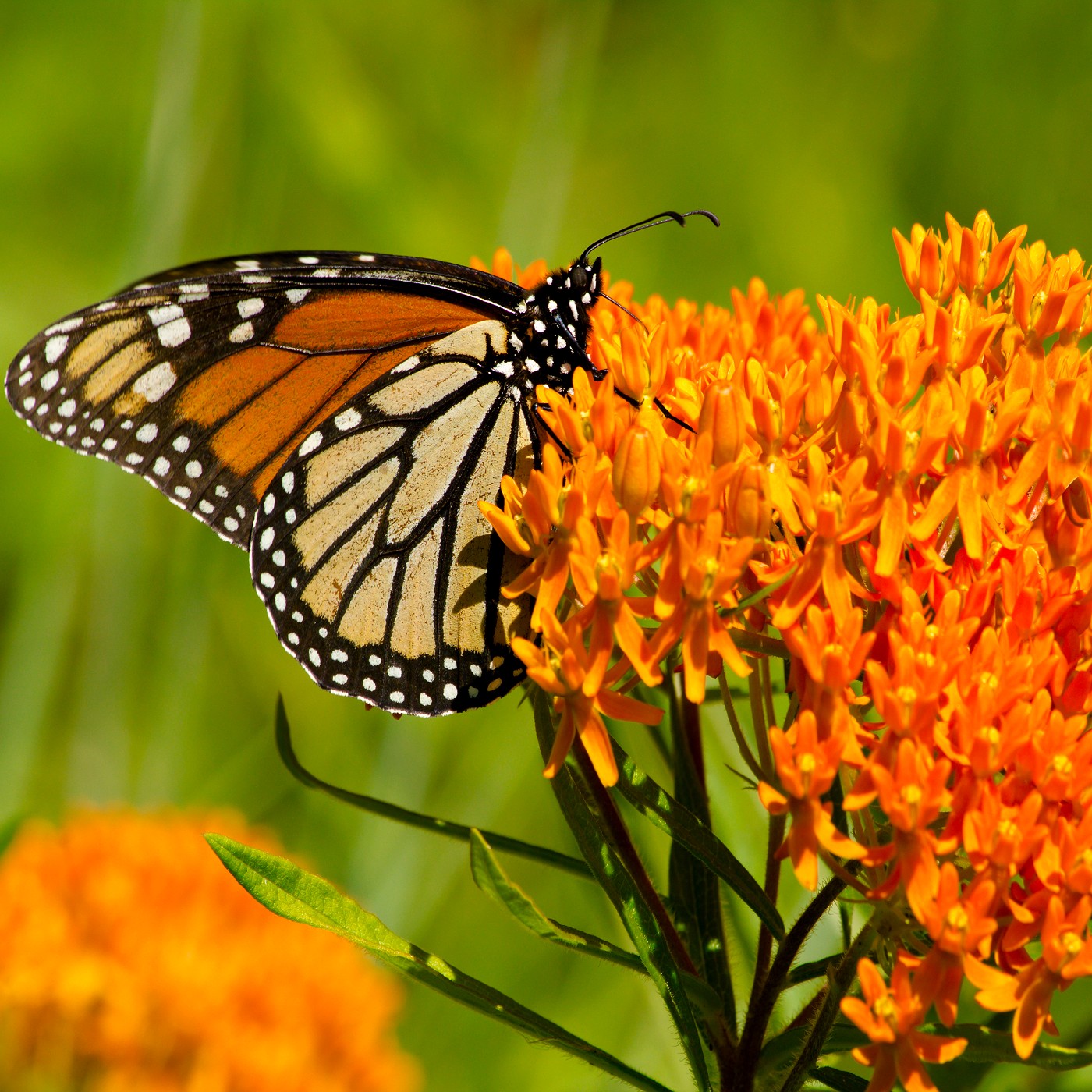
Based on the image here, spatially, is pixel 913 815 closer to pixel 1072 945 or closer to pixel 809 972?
pixel 1072 945

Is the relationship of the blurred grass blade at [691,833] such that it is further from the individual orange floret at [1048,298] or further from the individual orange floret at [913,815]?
the individual orange floret at [1048,298]

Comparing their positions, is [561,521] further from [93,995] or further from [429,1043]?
[429,1043]

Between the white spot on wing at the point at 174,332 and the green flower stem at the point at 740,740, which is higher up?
the white spot on wing at the point at 174,332

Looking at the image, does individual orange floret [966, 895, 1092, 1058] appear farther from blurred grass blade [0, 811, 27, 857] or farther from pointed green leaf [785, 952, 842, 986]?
blurred grass blade [0, 811, 27, 857]

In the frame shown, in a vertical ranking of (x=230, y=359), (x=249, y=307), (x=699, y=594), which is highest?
(x=249, y=307)

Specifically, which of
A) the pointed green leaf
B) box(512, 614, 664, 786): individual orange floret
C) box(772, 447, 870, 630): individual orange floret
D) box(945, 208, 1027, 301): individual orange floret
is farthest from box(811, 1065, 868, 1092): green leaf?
box(945, 208, 1027, 301): individual orange floret

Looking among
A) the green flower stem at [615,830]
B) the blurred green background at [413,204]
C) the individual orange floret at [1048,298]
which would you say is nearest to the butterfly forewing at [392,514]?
the green flower stem at [615,830]

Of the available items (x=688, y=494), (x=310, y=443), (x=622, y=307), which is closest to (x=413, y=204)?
(x=310, y=443)
